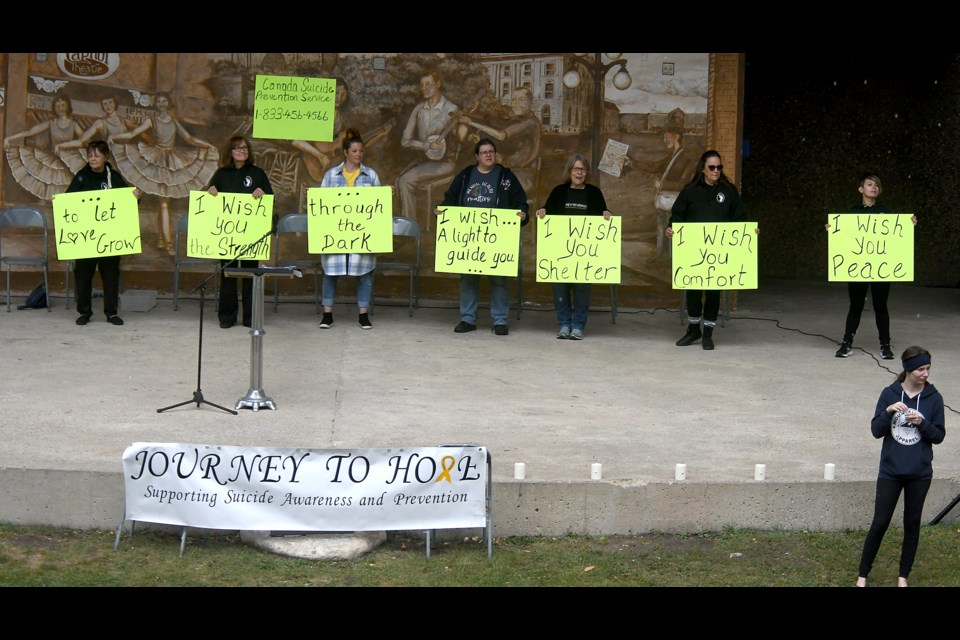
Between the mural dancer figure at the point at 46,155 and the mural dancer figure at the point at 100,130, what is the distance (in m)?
0.06

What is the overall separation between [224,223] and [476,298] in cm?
250

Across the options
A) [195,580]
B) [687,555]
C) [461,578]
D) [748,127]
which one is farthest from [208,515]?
[748,127]

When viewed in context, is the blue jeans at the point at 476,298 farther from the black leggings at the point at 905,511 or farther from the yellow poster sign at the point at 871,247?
the black leggings at the point at 905,511

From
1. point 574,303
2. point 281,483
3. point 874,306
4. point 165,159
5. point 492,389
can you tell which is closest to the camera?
point 281,483

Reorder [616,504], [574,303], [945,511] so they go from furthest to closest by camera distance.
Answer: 1. [574,303]
2. [945,511]
3. [616,504]

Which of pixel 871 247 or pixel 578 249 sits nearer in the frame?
pixel 871 247

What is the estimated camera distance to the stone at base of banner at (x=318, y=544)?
25.0ft

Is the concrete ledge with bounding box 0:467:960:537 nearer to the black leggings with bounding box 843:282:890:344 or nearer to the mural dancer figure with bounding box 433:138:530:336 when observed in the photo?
the black leggings with bounding box 843:282:890:344

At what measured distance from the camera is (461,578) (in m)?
7.41

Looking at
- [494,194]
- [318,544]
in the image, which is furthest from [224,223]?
[318,544]

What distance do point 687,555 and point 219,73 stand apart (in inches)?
336

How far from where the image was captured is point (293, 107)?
1420 centimetres

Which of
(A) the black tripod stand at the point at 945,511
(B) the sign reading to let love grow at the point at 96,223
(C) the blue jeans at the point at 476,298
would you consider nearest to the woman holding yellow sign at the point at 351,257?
(C) the blue jeans at the point at 476,298

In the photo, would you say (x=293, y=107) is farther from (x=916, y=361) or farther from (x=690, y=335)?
(x=916, y=361)
